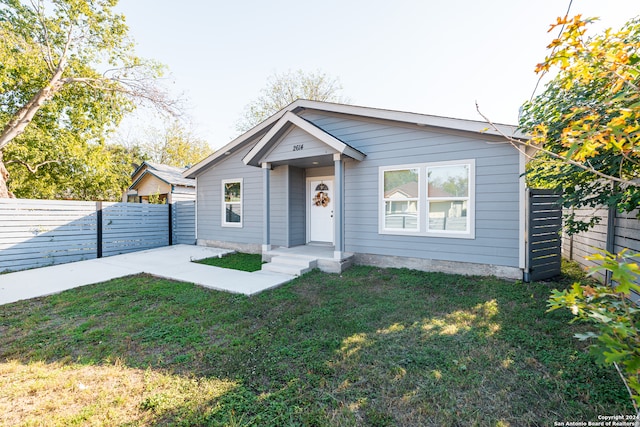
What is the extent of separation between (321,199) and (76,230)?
6.89 m

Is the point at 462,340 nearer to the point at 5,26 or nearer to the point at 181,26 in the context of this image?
the point at 181,26

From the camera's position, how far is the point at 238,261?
7.73 m

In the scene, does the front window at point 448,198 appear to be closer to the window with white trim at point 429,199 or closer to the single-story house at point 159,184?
the window with white trim at point 429,199

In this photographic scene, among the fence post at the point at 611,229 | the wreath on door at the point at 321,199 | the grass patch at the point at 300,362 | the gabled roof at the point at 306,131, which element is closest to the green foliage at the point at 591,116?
the fence post at the point at 611,229

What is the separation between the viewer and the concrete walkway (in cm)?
525

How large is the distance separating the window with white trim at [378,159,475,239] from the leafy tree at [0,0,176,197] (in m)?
9.98

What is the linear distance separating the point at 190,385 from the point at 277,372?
0.77 m

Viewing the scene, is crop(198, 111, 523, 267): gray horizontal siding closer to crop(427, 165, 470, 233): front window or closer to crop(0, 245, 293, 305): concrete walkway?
crop(427, 165, 470, 233): front window

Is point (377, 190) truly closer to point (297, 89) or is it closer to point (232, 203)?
point (232, 203)

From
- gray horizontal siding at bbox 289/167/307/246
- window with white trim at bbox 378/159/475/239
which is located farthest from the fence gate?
gray horizontal siding at bbox 289/167/307/246

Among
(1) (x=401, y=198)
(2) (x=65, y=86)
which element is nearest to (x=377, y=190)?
(1) (x=401, y=198)

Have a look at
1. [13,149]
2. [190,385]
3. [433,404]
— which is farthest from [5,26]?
[433,404]

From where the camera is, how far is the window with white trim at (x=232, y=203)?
9.13 metres

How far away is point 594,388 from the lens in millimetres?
2352
